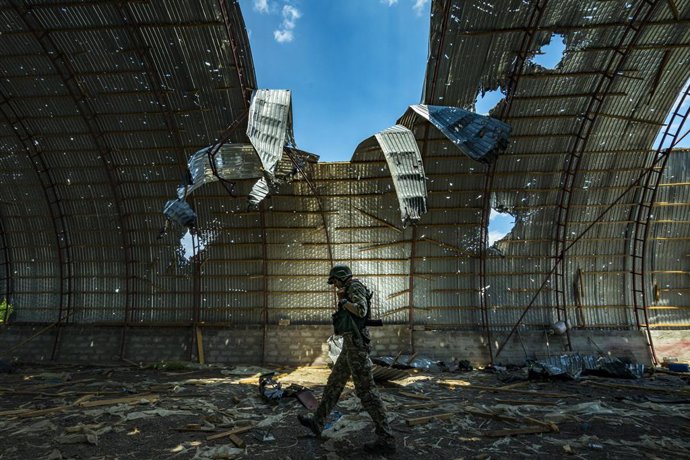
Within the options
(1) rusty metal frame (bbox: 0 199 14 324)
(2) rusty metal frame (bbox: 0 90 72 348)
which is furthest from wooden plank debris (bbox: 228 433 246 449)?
(1) rusty metal frame (bbox: 0 199 14 324)

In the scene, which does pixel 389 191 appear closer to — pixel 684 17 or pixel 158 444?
pixel 684 17

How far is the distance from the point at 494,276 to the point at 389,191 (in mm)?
5699

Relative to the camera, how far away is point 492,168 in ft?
45.7

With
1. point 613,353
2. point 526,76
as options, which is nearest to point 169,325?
point 526,76

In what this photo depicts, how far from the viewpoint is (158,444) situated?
19.9 feet

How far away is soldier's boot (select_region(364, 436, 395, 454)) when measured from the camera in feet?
17.5

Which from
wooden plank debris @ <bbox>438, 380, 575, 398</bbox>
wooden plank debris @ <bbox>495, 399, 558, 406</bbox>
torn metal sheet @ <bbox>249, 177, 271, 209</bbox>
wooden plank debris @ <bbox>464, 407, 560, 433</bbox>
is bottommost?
wooden plank debris @ <bbox>438, 380, 575, 398</bbox>

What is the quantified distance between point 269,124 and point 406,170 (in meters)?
3.59

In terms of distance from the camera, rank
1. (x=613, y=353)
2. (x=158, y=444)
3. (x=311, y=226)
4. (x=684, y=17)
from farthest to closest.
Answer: (x=311, y=226)
(x=613, y=353)
(x=684, y=17)
(x=158, y=444)

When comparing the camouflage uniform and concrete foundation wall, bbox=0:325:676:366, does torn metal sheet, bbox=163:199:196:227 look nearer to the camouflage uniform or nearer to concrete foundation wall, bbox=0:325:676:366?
the camouflage uniform

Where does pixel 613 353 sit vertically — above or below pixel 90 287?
below

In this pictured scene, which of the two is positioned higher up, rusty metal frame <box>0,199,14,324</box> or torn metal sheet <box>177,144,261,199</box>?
torn metal sheet <box>177,144,261,199</box>

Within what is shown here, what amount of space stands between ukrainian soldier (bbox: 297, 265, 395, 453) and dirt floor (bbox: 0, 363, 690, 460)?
0.35 meters

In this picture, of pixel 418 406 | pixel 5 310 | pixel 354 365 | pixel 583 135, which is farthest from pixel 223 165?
pixel 5 310
